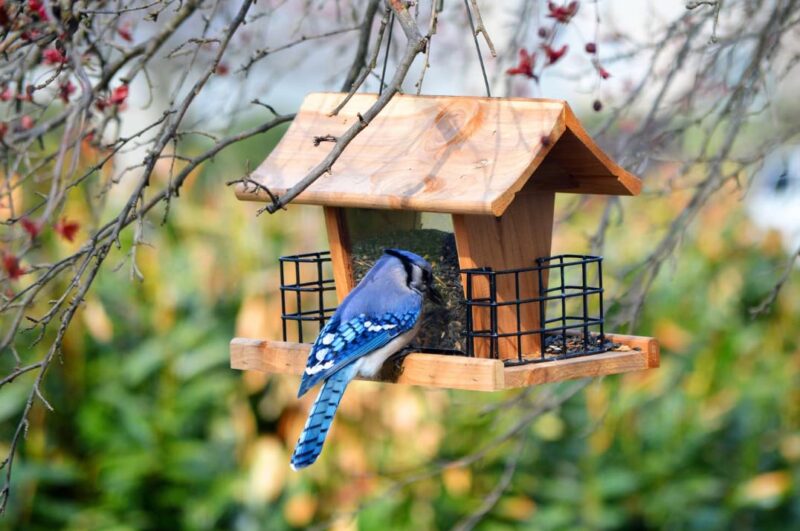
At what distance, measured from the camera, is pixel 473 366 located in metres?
3.21

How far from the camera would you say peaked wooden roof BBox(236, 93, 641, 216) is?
10.8 feet

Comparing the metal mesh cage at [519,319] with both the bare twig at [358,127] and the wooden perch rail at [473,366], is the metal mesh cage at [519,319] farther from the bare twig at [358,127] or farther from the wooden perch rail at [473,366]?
the bare twig at [358,127]

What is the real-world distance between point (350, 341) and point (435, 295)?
0.35 metres

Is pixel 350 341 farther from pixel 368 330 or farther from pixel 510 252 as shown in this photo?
pixel 510 252

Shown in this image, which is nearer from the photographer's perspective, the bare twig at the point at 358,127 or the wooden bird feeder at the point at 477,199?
the bare twig at the point at 358,127

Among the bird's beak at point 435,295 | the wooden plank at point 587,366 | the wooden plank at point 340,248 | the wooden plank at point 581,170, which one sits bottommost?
the wooden plank at point 587,366

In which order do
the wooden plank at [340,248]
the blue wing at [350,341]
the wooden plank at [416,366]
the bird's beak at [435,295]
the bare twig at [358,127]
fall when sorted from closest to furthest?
the bare twig at [358,127]
the wooden plank at [416,366]
the blue wing at [350,341]
the bird's beak at [435,295]
the wooden plank at [340,248]

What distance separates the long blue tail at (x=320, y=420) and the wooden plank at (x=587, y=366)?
53cm

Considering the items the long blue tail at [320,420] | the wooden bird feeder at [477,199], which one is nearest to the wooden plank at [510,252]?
the wooden bird feeder at [477,199]

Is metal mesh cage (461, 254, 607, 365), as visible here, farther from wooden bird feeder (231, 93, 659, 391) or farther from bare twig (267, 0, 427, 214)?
bare twig (267, 0, 427, 214)

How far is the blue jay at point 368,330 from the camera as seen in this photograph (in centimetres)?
341

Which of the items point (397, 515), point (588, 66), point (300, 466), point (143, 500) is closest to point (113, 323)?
point (143, 500)

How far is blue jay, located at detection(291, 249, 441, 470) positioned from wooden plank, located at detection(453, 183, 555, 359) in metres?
0.17

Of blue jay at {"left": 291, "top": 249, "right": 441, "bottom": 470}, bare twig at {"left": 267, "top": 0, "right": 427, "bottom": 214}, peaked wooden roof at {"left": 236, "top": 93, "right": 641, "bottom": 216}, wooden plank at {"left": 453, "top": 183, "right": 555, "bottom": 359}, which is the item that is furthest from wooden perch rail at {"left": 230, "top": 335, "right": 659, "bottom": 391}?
bare twig at {"left": 267, "top": 0, "right": 427, "bottom": 214}
